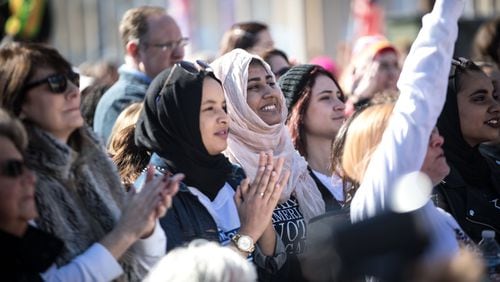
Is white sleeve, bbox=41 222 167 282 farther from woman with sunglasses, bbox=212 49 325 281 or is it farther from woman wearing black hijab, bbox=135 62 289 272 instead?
woman with sunglasses, bbox=212 49 325 281

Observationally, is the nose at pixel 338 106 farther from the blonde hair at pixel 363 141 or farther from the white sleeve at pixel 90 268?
the white sleeve at pixel 90 268

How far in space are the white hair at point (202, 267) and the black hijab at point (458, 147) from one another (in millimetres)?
2207

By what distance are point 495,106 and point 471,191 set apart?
1.88 feet

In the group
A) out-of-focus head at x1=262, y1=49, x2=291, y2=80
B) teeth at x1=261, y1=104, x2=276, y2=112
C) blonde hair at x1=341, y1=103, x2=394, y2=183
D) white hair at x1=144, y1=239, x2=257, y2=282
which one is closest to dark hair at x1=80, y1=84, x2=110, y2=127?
out-of-focus head at x1=262, y1=49, x2=291, y2=80

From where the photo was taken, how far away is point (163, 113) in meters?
4.39

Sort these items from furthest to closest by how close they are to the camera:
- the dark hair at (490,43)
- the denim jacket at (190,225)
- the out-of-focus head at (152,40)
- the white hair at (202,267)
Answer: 1. the dark hair at (490,43)
2. the out-of-focus head at (152,40)
3. the denim jacket at (190,225)
4. the white hair at (202,267)

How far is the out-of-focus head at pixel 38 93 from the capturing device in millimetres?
3648

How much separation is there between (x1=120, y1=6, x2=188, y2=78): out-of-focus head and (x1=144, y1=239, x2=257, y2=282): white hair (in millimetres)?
3891

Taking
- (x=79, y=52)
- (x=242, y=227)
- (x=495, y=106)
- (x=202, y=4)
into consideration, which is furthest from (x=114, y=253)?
(x=79, y=52)

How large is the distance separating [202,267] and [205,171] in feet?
4.41

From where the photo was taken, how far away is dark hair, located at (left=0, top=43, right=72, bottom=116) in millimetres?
3645

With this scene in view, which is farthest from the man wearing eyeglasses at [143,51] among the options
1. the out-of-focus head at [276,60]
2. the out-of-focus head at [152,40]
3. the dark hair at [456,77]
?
the dark hair at [456,77]

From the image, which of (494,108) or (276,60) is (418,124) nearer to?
(494,108)

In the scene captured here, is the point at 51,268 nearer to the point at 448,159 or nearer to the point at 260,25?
the point at 448,159
